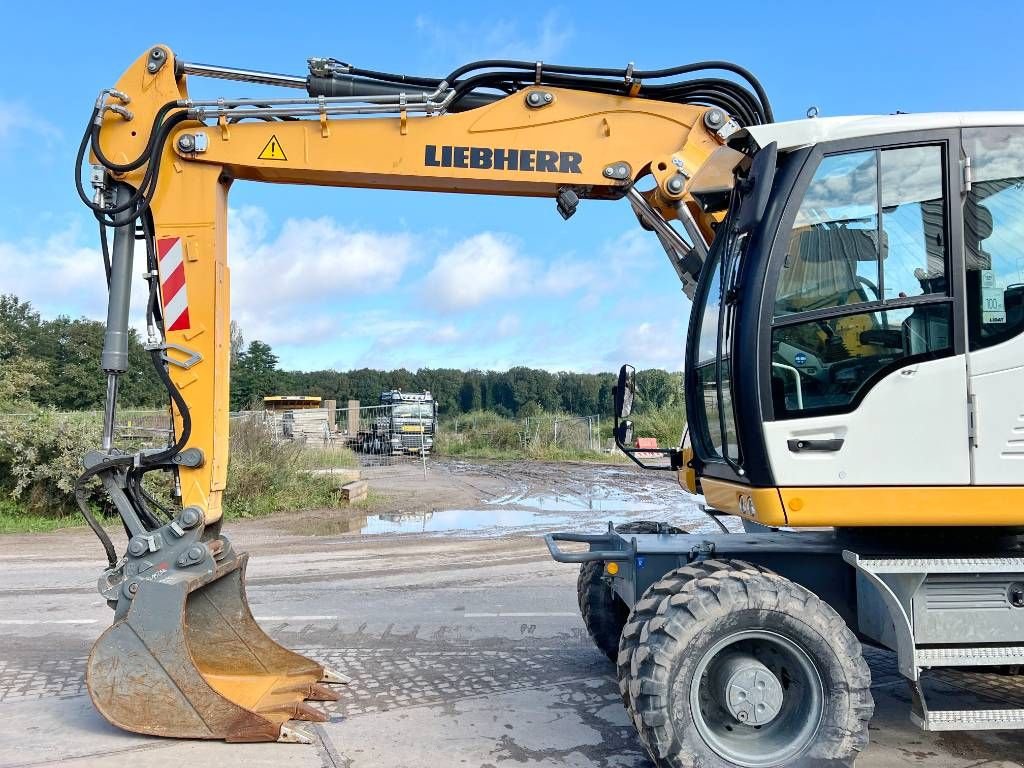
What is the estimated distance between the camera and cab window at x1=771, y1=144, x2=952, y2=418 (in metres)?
3.81

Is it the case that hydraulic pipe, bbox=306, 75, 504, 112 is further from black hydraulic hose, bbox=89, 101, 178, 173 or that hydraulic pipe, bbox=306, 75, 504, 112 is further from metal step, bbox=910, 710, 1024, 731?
metal step, bbox=910, 710, 1024, 731

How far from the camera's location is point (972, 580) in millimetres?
3865

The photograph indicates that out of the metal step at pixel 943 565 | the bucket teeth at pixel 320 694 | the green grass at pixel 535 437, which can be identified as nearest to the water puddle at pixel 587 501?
the green grass at pixel 535 437

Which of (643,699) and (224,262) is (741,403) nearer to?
(643,699)

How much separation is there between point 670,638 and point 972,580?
1582 millimetres

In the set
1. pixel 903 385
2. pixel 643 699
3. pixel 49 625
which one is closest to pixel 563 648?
pixel 643 699

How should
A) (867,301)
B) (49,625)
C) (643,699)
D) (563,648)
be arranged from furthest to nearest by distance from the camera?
(49,625) → (563,648) → (867,301) → (643,699)

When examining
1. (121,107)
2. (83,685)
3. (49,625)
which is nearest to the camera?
(121,107)

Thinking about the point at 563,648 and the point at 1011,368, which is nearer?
the point at 1011,368

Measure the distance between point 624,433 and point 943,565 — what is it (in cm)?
189

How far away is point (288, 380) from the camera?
62469 millimetres

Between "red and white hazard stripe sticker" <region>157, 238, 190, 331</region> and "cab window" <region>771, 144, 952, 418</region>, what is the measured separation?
3.49m

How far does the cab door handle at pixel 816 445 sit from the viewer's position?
3.76m

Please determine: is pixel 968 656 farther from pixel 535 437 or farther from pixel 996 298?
pixel 535 437
